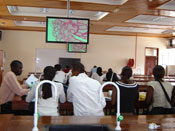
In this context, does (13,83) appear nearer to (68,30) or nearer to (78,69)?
(78,69)

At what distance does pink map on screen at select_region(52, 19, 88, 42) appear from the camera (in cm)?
436

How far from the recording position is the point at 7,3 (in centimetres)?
592

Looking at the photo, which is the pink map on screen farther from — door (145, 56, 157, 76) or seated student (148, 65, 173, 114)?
door (145, 56, 157, 76)

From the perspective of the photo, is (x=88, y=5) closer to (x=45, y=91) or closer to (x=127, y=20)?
(x=127, y=20)

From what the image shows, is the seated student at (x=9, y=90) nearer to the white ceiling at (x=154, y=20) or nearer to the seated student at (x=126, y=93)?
the seated student at (x=126, y=93)

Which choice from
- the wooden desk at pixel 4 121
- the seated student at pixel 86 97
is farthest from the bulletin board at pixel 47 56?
the wooden desk at pixel 4 121

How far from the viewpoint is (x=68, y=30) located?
4367 millimetres

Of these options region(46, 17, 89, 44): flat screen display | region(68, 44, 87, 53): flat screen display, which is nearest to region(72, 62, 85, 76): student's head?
region(46, 17, 89, 44): flat screen display

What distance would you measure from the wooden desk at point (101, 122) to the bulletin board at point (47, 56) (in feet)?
28.9

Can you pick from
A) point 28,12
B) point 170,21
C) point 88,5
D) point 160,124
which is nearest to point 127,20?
point 170,21

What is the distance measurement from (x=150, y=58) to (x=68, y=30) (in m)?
8.81

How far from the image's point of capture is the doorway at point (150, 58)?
12266 mm

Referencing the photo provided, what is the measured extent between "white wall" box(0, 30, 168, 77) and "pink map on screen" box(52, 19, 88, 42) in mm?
6709

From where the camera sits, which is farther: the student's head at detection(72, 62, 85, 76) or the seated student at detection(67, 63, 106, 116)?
the student's head at detection(72, 62, 85, 76)
